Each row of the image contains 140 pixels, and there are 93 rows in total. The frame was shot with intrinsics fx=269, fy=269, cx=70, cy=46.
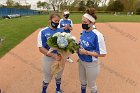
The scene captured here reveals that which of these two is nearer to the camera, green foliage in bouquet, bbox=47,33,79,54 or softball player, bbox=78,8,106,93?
green foliage in bouquet, bbox=47,33,79,54

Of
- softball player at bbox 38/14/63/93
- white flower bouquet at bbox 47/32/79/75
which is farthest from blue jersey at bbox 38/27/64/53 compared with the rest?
white flower bouquet at bbox 47/32/79/75

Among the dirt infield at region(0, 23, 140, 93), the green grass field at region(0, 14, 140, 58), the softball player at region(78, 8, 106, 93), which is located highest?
the softball player at region(78, 8, 106, 93)

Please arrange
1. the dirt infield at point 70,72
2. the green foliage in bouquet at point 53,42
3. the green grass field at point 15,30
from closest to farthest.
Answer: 1. the green foliage in bouquet at point 53,42
2. the dirt infield at point 70,72
3. the green grass field at point 15,30

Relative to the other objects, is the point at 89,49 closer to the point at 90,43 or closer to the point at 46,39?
the point at 90,43

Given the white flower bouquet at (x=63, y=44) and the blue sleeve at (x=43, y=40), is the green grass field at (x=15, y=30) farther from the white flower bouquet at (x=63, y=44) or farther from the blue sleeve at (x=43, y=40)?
the white flower bouquet at (x=63, y=44)

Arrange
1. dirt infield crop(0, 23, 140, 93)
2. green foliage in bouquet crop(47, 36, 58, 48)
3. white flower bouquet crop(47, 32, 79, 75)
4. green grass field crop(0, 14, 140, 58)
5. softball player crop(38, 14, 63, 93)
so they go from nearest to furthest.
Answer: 1. white flower bouquet crop(47, 32, 79, 75)
2. green foliage in bouquet crop(47, 36, 58, 48)
3. softball player crop(38, 14, 63, 93)
4. dirt infield crop(0, 23, 140, 93)
5. green grass field crop(0, 14, 140, 58)

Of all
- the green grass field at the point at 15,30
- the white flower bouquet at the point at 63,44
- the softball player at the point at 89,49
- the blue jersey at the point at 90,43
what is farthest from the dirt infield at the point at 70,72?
the white flower bouquet at the point at 63,44

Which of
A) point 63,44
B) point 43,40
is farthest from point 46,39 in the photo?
point 63,44

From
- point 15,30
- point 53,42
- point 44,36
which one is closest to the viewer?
point 53,42

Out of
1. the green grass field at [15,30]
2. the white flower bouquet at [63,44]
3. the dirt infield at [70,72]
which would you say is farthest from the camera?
the green grass field at [15,30]

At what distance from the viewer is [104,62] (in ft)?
32.5

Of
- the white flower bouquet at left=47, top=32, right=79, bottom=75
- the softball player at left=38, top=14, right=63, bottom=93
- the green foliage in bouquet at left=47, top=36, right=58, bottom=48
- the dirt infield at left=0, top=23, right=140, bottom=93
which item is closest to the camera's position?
the white flower bouquet at left=47, top=32, right=79, bottom=75

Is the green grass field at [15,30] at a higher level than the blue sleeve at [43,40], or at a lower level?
lower

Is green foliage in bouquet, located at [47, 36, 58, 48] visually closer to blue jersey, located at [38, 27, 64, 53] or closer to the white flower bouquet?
the white flower bouquet
